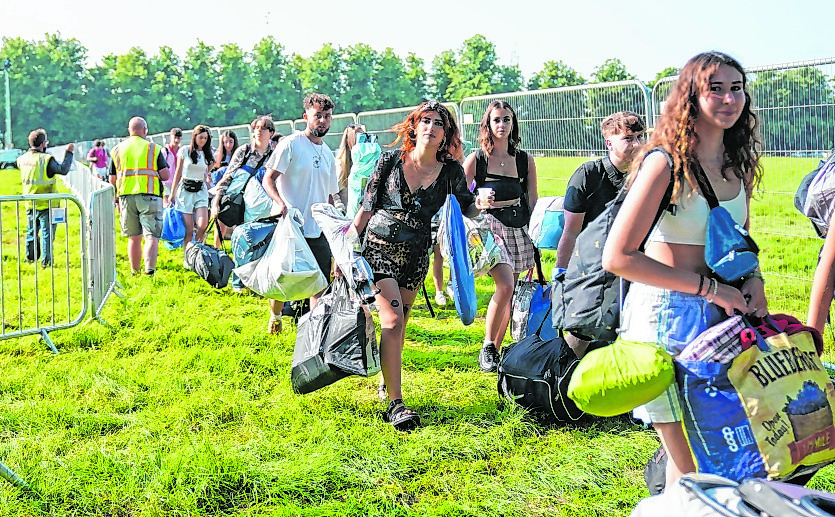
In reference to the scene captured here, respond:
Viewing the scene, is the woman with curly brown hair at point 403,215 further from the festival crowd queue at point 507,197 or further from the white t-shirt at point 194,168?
the white t-shirt at point 194,168

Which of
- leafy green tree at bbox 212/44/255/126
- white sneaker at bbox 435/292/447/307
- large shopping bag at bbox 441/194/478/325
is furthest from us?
leafy green tree at bbox 212/44/255/126

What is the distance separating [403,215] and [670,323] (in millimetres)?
2552

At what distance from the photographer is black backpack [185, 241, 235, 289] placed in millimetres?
8992

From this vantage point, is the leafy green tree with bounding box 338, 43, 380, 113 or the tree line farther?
the leafy green tree with bounding box 338, 43, 380, 113

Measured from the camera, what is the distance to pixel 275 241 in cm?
634

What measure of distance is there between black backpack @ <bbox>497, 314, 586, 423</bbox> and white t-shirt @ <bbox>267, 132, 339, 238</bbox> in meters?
2.28

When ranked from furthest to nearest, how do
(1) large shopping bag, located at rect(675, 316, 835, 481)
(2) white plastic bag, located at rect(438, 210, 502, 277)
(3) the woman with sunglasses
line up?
(3) the woman with sunglasses < (2) white plastic bag, located at rect(438, 210, 502, 277) < (1) large shopping bag, located at rect(675, 316, 835, 481)

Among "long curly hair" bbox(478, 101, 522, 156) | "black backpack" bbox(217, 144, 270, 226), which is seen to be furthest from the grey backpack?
"black backpack" bbox(217, 144, 270, 226)

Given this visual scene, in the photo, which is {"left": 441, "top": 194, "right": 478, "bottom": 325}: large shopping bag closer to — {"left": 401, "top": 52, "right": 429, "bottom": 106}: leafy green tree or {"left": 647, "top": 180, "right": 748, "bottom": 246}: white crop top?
{"left": 647, "top": 180, "right": 748, "bottom": 246}: white crop top

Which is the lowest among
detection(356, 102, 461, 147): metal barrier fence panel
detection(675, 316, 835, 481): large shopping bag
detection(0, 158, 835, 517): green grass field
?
detection(0, 158, 835, 517): green grass field

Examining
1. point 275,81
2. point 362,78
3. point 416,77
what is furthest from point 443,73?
point 275,81

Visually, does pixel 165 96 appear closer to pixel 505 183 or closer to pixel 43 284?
pixel 43 284

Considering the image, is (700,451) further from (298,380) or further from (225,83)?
(225,83)

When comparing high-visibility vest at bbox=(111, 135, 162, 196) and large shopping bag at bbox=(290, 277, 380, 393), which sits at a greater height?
high-visibility vest at bbox=(111, 135, 162, 196)
